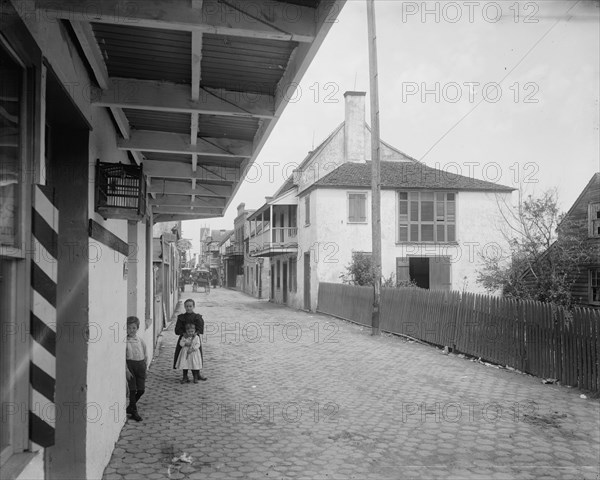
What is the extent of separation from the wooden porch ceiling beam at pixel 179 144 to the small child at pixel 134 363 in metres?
2.13

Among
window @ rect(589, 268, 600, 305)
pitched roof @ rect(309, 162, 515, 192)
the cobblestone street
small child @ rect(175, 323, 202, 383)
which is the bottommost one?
the cobblestone street

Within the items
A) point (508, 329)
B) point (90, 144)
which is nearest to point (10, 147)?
point (90, 144)

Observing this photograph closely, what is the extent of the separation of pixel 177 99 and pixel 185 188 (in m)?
4.93

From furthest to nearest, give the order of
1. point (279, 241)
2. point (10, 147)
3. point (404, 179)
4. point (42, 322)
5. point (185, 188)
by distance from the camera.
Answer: point (279, 241), point (404, 179), point (185, 188), point (42, 322), point (10, 147)

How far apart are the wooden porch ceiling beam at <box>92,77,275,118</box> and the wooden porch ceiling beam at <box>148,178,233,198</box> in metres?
4.46

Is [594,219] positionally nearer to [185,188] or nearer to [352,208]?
[352,208]

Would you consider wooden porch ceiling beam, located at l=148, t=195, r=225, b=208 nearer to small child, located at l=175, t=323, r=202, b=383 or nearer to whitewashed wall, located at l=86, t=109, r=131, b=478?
small child, located at l=175, t=323, r=202, b=383

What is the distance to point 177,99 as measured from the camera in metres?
4.18

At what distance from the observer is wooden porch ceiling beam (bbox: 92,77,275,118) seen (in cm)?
405

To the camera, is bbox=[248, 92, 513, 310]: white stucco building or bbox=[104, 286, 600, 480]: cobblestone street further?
bbox=[248, 92, 513, 310]: white stucco building

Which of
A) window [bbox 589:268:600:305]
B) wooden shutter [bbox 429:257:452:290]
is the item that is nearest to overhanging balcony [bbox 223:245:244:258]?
wooden shutter [bbox 429:257:452:290]

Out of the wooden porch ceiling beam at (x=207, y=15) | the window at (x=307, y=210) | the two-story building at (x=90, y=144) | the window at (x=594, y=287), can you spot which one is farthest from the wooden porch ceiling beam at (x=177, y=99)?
the window at (x=307, y=210)

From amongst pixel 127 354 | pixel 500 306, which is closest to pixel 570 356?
pixel 500 306

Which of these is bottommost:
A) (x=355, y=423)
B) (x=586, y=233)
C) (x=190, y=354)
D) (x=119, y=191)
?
(x=355, y=423)
